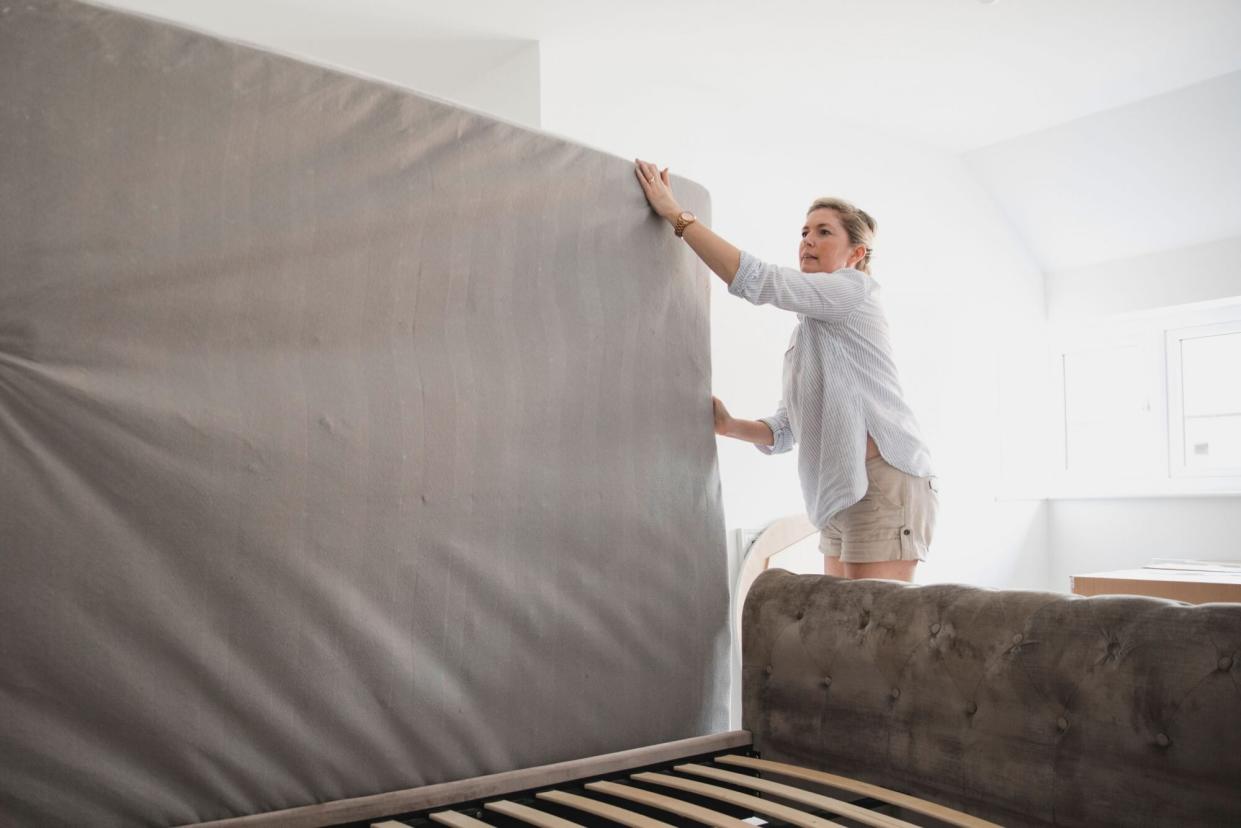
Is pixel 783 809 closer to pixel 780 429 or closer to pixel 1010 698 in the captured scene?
pixel 1010 698

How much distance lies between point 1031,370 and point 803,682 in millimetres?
3530

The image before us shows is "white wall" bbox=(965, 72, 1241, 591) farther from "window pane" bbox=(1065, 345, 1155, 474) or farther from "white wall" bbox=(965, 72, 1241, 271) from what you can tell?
"window pane" bbox=(1065, 345, 1155, 474)

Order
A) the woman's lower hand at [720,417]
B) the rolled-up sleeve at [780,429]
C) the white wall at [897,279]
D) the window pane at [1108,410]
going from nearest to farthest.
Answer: the woman's lower hand at [720,417], the rolled-up sleeve at [780,429], the white wall at [897,279], the window pane at [1108,410]

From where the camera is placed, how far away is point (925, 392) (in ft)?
14.1

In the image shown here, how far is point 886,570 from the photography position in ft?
6.69

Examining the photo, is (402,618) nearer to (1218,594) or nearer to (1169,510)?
(1218,594)

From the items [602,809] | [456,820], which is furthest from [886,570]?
[456,820]

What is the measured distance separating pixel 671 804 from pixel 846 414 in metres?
0.87

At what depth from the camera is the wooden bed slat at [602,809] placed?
54.1 inches

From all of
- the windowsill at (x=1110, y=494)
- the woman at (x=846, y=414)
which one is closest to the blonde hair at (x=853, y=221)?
the woman at (x=846, y=414)

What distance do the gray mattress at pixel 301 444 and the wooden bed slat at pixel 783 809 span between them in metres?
0.22

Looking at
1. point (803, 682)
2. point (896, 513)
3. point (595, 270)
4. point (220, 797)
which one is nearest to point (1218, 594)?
point (896, 513)

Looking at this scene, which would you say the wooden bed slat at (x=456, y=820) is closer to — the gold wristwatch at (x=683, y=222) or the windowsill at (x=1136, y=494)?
the gold wristwatch at (x=683, y=222)

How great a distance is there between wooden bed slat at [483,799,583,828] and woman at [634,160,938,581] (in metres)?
0.85
